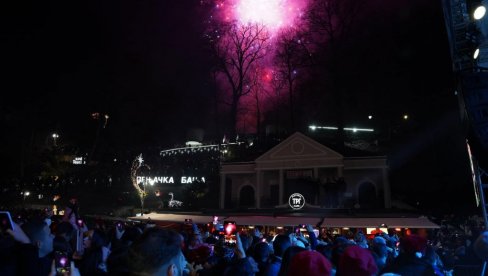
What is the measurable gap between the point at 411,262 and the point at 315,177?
25.3 meters

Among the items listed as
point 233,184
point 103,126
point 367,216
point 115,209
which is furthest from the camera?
point 103,126

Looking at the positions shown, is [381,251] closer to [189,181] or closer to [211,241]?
[211,241]

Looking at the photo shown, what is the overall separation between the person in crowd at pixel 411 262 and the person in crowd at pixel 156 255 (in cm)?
282

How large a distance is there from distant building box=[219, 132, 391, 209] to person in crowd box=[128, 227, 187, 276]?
25067 millimetres

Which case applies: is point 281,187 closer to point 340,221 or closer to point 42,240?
point 340,221

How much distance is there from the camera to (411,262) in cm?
405

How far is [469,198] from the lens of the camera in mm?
25469

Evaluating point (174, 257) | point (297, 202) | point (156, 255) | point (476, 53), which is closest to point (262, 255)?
point (174, 257)

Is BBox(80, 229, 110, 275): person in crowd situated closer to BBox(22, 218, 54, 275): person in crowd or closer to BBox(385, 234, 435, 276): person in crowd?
BBox(22, 218, 54, 275): person in crowd

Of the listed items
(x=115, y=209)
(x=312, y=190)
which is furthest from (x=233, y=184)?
(x=115, y=209)

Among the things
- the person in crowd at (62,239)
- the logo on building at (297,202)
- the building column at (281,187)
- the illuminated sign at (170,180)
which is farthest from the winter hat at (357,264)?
the illuminated sign at (170,180)

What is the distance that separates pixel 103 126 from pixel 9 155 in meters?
10.8

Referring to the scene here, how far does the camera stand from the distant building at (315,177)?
27856 millimetres

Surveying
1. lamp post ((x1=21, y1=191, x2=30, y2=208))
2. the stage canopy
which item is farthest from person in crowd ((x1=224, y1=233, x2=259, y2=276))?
lamp post ((x1=21, y1=191, x2=30, y2=208))
